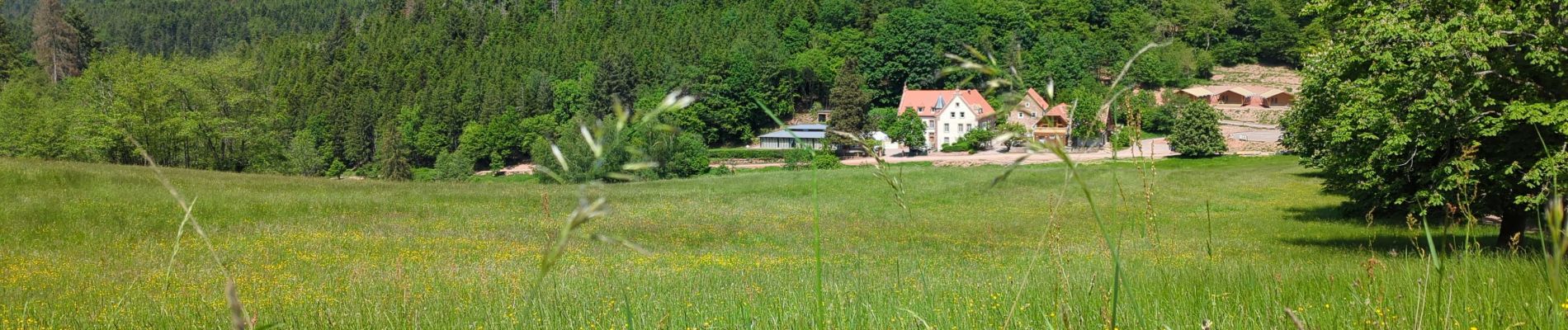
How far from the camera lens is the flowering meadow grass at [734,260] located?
3.96 meters

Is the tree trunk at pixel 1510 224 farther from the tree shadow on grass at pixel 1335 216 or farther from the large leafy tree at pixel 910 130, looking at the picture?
the large leafy tree at pixel 910 130

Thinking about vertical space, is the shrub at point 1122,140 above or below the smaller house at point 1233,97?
below

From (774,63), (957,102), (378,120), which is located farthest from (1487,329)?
(378,120)

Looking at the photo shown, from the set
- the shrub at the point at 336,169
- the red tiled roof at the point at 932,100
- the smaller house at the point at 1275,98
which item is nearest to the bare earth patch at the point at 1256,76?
the smaller house at the point at 1275,98

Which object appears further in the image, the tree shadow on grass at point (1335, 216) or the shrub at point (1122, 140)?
the tree shadow on grass at point (1335, 216)

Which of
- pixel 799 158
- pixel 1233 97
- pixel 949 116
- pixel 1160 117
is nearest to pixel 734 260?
pixel 799 158

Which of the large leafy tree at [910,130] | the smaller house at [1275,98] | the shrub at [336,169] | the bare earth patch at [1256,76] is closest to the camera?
the large leafy tree at [910,130]

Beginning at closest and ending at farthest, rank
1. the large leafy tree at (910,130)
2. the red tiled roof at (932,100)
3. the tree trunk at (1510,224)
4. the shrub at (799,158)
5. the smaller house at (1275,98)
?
the shrub at (799,158) < the tree trunk at (1510,224) < the large leafy tree at (910,130) < the red tiled roof at (932,100) < the smaller house at (1275,98)

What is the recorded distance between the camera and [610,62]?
108875mm

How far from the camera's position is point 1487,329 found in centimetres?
309

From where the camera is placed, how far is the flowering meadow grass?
3963mm

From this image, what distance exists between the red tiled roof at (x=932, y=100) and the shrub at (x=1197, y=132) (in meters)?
24.1

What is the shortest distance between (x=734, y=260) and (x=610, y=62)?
319 feet

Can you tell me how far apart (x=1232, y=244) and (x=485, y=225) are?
1537 cm
